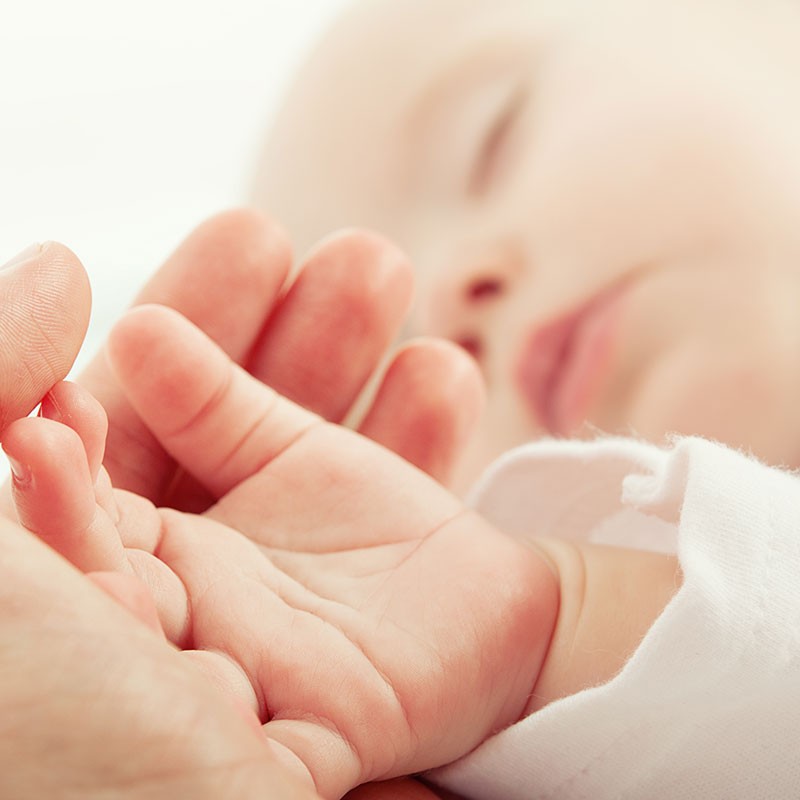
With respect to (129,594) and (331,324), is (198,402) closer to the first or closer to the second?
(331,324)

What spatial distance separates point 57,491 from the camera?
0.39m

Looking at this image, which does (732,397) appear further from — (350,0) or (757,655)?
(350,0)

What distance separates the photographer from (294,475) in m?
0.60

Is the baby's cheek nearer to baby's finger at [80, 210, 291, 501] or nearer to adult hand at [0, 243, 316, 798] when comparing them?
baby's finger at [80, 210, 291, 501]

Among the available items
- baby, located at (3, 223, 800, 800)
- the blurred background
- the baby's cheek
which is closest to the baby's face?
the baby's cheek

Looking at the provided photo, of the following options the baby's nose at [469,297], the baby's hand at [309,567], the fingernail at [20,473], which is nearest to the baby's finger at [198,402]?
the baby's hand at [309,567]

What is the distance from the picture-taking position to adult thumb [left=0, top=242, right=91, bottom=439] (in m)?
0.41

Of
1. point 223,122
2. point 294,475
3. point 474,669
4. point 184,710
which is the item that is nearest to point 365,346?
point 294,475

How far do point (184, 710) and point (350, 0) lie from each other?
99cm

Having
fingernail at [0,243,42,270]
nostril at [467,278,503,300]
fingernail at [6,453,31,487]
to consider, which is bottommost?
fingernail at [6,453,31,487]

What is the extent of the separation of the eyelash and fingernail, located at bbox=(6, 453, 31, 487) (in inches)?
26.3

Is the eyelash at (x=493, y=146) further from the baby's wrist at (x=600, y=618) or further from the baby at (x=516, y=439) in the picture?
the baby's wrist at (x=600, y=618)

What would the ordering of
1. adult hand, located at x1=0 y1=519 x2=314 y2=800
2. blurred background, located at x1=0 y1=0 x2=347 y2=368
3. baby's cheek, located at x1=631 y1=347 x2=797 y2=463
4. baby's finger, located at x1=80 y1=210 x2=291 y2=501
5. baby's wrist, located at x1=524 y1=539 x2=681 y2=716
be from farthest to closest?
blurred background, located at x1=0 y1=0 x2=347 y2=368 < baby's cheek, located at x1=631 y1=347 x2=797 y2=463 < baby's finger, located at x1=80 y1=210 x2=291 y2=501 < baby's wrist, located at x1=524 y1=539 x2=681 y2=716 < adult hand, located at x1=0 y1=519 x2=314 y2=800

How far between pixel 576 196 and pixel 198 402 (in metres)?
0.47
